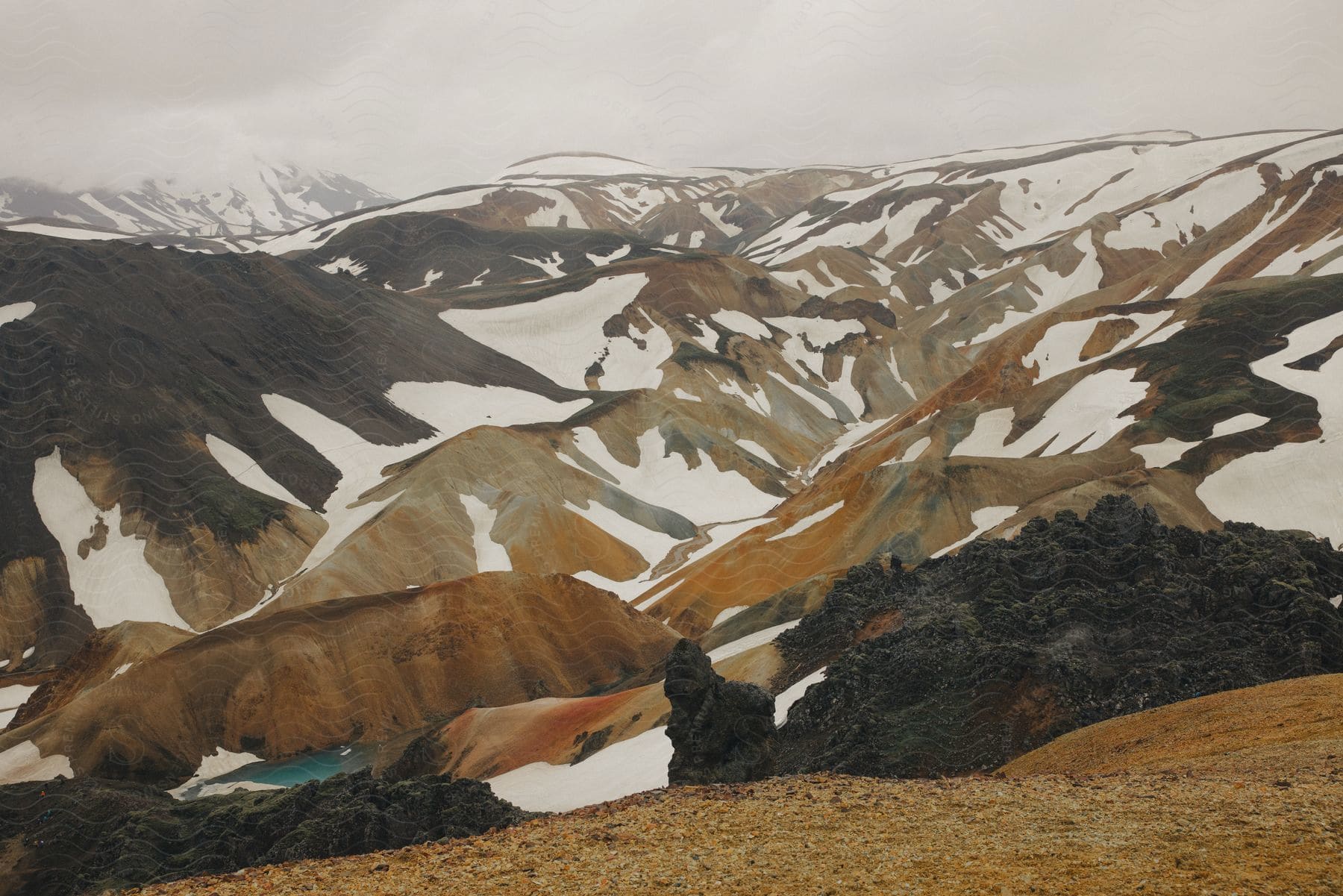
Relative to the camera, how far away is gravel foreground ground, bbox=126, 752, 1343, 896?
27.6 feet

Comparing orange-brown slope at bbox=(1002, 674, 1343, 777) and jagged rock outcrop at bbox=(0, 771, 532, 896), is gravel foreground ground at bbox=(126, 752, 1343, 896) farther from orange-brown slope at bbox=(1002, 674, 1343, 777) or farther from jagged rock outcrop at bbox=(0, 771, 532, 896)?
jagged rock outcrop at bbox=(0, 771, 532, 896)

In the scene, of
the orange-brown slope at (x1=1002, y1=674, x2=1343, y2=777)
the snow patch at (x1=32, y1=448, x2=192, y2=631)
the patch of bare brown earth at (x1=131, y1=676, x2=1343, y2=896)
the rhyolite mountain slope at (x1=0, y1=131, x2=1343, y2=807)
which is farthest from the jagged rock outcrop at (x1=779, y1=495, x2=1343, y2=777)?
the snow patch at (x1=32, y1=448, x2=192, y2=631)

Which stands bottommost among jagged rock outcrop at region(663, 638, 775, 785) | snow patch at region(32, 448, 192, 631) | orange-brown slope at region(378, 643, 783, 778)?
orange-brown slope at region(378, 643, 783, 778)

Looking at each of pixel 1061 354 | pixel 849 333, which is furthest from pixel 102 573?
pixel 849 333

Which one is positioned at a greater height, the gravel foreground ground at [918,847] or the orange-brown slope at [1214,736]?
the gravel foreground ground at [918,847]

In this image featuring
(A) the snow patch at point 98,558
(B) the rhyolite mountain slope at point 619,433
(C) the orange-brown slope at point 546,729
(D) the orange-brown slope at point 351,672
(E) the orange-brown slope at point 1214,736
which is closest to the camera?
(E) the orange-brown slope at point 1214,736

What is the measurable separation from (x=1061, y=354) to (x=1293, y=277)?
18.9 m

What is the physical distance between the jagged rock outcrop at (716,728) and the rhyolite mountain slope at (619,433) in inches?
227

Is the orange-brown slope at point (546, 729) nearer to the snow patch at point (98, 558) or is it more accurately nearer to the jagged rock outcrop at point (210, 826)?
the jagged rock outcrop at point (210, 826)

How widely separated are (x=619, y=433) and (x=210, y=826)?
65446 millimetres

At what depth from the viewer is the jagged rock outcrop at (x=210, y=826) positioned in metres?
15.6

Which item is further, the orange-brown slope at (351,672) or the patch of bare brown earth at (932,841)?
the orange-brown slope at (351,672)

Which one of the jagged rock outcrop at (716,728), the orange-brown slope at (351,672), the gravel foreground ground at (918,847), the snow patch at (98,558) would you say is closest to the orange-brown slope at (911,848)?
the gravel foreground ground at (918,847)

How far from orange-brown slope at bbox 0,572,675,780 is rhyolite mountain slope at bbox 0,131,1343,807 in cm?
54
